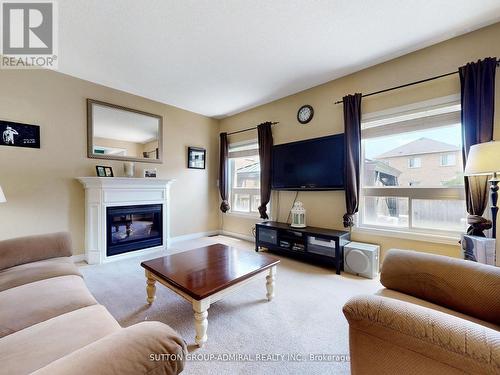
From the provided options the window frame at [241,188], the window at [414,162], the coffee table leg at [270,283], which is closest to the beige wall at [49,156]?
the window frame at [241,188]

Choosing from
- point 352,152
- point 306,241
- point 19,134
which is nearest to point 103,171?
point 19,134

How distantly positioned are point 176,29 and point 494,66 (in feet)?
10.0

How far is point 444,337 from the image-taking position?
2.34 feet

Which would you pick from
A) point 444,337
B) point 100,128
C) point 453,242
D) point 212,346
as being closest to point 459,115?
point 453,242

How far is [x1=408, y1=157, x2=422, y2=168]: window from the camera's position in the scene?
2.52 m

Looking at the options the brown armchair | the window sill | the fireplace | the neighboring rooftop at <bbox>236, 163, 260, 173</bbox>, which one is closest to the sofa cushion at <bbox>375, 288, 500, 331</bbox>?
the brown armchair

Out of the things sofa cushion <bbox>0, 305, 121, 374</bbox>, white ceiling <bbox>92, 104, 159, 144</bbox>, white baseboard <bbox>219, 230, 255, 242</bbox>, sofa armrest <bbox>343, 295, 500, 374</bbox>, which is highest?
white ceiling <bbox>92, 104, 159, 144</bbox>

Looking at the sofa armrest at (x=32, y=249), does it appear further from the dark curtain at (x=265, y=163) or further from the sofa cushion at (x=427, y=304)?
the dark curtain at (x=265, y=163)

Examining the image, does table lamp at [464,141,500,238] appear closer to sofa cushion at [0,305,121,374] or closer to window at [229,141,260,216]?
sofa cushion at [0,305,121,374]

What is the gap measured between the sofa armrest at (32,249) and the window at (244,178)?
120 inches

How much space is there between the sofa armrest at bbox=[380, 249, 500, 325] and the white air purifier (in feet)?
3.78

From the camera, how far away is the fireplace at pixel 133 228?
329 centimetres

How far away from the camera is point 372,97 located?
2.80 m

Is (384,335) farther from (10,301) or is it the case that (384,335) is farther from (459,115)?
(459,115)
